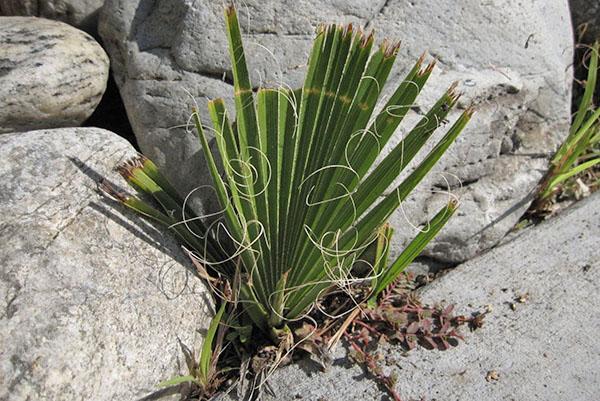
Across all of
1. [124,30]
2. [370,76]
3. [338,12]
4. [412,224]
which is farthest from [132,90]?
[412,224]

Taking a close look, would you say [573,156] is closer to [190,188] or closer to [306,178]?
[306,178]

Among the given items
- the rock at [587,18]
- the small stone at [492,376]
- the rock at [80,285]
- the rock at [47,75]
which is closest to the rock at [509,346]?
the small stone at [492,376]

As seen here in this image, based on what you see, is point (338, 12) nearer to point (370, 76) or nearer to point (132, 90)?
point (370, 76)

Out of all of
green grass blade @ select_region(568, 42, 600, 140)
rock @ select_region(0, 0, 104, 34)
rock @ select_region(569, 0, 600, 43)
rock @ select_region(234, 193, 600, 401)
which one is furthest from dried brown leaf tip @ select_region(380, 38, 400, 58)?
rock @ select_region(569, 0, 600, 43)

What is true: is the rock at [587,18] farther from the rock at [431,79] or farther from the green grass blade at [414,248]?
the green grass blade at [414,248]

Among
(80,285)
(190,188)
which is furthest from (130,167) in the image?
(80,285)

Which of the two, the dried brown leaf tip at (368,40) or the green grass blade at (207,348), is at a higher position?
the dried brown leaf tip at (368,40)
